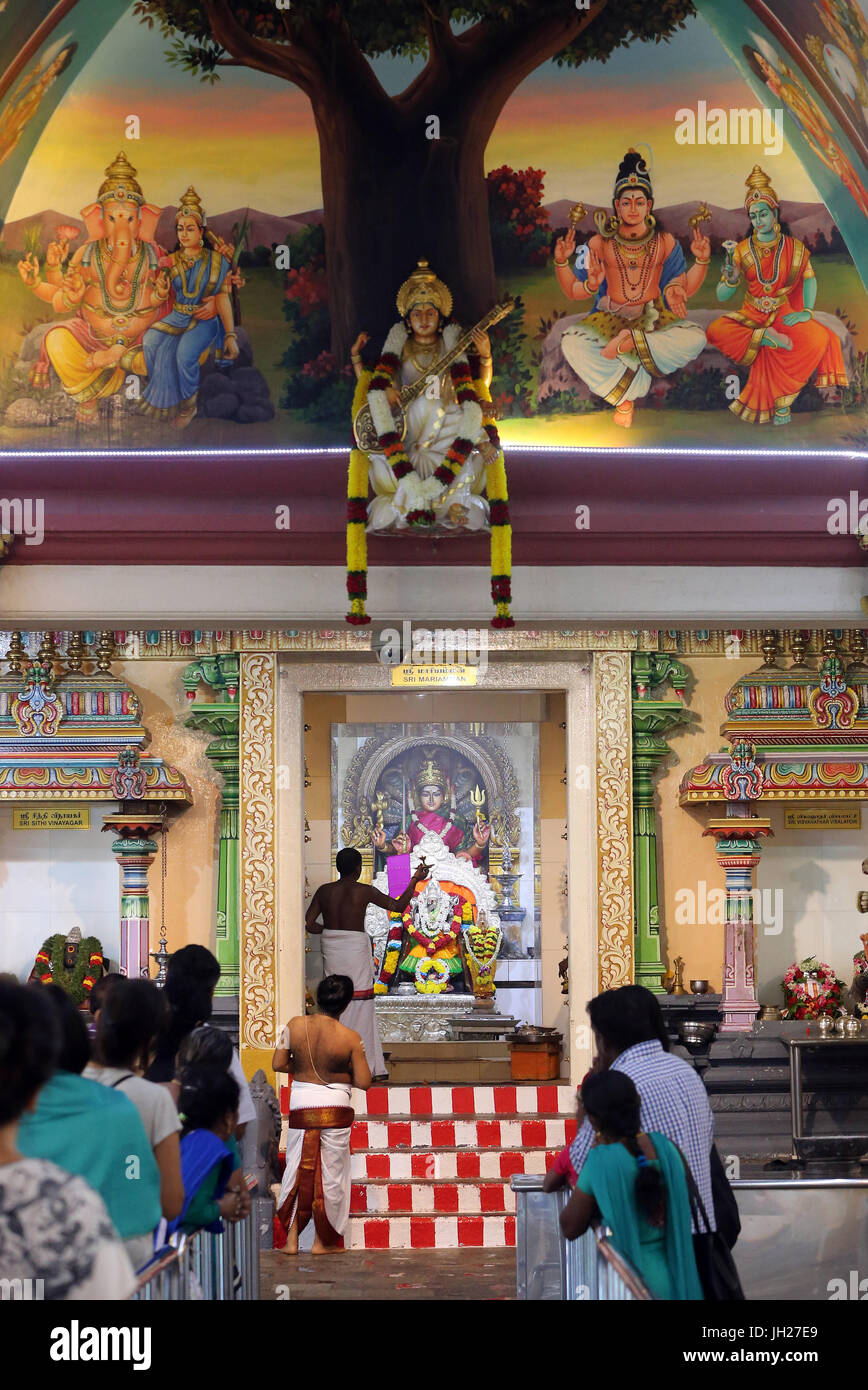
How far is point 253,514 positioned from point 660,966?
12.3 ft

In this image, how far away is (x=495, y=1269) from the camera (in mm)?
7941

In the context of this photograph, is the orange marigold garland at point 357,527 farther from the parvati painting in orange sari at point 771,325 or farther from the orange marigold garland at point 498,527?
the parvati painting in orange sari at point 771,325

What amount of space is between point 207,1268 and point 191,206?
6420mm

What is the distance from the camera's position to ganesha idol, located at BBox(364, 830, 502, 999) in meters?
14.1

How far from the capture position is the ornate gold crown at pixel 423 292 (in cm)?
881

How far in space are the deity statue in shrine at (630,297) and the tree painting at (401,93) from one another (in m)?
0.61

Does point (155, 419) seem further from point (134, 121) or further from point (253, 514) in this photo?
point (134, 121)

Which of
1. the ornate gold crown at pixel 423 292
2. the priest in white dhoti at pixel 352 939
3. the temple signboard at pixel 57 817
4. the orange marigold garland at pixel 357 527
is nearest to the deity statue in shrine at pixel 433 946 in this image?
the priest in white dhoti at pixel 352 939

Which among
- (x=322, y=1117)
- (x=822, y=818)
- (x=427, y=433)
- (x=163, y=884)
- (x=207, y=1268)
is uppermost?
(x=427, y=433)

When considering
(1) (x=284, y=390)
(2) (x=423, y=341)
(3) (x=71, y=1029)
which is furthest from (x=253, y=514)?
(3) (x=71, y=1029)

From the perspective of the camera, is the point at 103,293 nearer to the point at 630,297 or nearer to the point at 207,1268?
the point at 630,297

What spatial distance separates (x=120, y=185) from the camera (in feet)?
30.4

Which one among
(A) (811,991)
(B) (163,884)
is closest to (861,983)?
(A) (811,991)

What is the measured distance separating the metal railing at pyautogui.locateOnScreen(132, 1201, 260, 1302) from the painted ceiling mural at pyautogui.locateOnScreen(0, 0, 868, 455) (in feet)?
15.9
